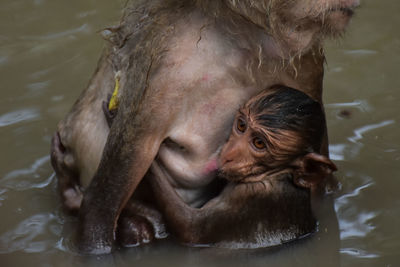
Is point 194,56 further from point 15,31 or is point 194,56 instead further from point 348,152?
point 15,31

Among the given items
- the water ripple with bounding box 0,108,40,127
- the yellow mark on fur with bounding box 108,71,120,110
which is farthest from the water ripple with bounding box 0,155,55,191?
the yellow mark on fur with bounding box 108,71,120,110

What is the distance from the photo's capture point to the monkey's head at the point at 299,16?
201 inches

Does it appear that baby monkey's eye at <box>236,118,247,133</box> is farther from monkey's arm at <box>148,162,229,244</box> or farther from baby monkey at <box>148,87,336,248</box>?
monkey's arm at <box>148,162,229,244</box>

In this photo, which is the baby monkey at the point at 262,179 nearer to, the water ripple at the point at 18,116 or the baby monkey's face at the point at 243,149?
the baby monkey's face at the point at 243,149

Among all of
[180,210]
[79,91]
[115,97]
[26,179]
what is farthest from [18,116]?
[180,210]

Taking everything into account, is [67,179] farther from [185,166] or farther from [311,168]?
[311,168]

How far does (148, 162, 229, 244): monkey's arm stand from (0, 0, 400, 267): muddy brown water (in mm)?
220

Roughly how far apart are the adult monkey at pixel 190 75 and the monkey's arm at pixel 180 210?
5.3 inches

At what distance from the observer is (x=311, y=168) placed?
558cm

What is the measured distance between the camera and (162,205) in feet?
18.4

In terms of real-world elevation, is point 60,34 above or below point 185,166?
above

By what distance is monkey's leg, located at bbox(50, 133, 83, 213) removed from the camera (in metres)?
6.20

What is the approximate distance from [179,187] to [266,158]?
0.67 m

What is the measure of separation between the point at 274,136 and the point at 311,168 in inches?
15.4
